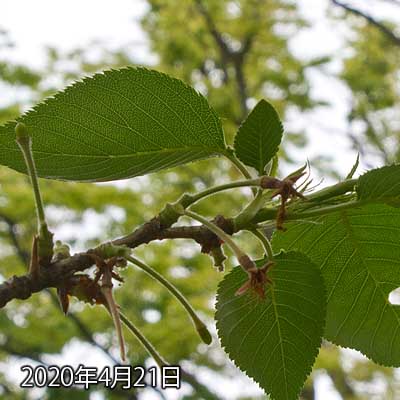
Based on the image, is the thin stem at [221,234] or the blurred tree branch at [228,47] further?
the blurred tree branch at [228,47]

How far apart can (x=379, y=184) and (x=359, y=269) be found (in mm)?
136

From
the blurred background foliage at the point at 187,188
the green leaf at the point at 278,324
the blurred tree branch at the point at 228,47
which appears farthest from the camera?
the blurred tree branch at the point at 228,47

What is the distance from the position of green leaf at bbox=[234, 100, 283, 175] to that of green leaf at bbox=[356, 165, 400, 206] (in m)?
0.09

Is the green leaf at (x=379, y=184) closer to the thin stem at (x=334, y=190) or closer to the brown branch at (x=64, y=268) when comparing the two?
the thin stem at (x=334, y=190)

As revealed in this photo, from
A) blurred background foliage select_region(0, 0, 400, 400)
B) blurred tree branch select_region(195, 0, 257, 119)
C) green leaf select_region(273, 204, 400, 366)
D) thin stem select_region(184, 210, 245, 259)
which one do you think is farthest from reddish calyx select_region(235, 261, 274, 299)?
blurred tree branch select_region(195, 0, 257, 119)

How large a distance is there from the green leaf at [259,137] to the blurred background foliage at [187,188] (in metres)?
2.12

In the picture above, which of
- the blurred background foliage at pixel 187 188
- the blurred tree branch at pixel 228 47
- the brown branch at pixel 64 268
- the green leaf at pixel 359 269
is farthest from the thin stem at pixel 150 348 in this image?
the blurred tree branch at pixel 228 47

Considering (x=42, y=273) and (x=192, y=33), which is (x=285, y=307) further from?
(x=192, y=33)

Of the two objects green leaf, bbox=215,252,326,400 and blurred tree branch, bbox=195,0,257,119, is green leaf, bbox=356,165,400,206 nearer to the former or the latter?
green leaf, bbox=215,252,326,400

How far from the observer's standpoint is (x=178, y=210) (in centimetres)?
52

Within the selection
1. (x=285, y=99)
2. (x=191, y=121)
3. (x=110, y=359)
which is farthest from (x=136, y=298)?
(x=191, y=121)

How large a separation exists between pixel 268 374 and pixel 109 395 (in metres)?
2.43

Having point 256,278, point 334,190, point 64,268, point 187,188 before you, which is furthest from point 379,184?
point 187,188

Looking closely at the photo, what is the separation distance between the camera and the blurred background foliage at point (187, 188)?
3164 millimetres
